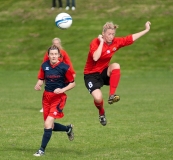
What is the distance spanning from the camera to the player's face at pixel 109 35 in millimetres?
12059

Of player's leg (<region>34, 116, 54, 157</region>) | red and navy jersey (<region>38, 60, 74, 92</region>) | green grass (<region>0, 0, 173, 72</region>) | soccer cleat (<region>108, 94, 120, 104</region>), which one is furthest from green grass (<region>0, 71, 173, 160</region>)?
green grass (<region>0, 0, 173, 72</region>)

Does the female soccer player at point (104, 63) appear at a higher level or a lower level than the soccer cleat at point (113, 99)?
higher

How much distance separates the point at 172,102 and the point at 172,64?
52.3 ft

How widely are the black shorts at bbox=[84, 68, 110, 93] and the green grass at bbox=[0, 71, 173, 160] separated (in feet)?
3.78

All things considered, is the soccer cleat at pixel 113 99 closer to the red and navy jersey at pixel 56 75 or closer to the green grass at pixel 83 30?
the red and navy jersey at pixel 56 75

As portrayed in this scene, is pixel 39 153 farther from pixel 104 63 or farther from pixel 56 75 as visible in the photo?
pixel 104 63

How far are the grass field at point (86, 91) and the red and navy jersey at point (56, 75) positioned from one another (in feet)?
4.30

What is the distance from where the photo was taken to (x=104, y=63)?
41.1 feet

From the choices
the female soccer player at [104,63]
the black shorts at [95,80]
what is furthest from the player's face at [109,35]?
the black shorts at [95,80]

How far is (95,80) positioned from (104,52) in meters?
0.69

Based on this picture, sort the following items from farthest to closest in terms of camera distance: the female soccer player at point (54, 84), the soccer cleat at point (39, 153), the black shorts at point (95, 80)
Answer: the black shorts at point (95, 80), the female soccer player at point (54, 84), the soccer cleat at point (39, 153)

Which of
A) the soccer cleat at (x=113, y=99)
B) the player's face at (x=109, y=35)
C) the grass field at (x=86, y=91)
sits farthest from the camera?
the player's face at (x=109, y=35)

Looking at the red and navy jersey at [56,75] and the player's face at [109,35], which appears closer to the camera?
the red and navy jersey at [56,75]

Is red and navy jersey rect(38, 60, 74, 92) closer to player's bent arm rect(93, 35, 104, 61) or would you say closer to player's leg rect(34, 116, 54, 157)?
player's leg rect(34, 116, 54, 157)
